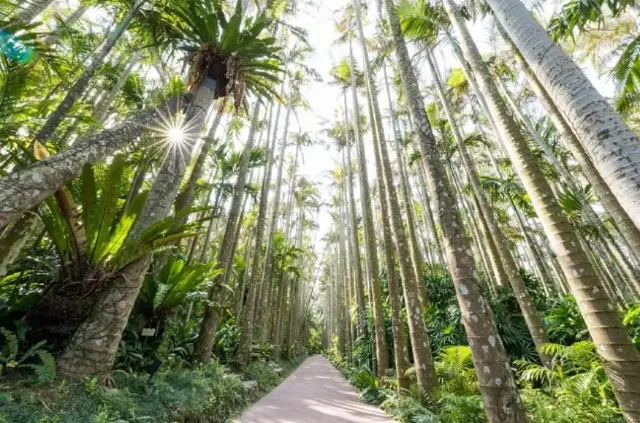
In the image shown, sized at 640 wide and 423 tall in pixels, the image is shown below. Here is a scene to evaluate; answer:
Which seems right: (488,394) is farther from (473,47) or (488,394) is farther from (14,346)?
(473,47)

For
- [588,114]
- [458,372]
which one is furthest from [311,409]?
[588,114]

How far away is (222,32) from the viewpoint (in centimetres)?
448

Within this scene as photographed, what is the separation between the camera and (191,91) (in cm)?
459

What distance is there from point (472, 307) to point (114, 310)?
138 inches

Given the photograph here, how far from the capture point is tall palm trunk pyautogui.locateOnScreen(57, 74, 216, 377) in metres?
2.81

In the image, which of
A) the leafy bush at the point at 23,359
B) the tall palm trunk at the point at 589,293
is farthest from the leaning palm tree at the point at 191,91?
the tall palm trunk at the point at 589,293

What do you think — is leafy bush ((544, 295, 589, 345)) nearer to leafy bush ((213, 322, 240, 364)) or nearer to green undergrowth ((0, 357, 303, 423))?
green undergrowth ((0, 357, 303, 423))

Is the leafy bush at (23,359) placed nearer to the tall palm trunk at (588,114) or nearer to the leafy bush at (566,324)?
the tall palm trunk at (588,114)

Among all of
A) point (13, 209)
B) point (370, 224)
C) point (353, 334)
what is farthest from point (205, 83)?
point (353, 334)

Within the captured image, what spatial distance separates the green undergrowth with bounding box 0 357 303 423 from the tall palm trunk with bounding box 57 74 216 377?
0.60 feet

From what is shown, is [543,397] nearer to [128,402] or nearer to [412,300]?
[412,300]

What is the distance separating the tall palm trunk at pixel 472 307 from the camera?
247 centimetres

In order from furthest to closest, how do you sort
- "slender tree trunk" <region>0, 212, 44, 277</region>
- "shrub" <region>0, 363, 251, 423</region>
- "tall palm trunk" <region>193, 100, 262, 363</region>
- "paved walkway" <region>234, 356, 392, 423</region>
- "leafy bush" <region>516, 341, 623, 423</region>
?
"tall palm trunk" <region>193, 100, 262, 363</region> → "paved walkway" <region>234, 356, 392, 423</region> → "slender tree trunk" <region>0, 212, 44, 277</region> → "leafy bush" <region>516, 341, 623, 423</region> → "shrub" <region>0, 363, 251, 423</region>

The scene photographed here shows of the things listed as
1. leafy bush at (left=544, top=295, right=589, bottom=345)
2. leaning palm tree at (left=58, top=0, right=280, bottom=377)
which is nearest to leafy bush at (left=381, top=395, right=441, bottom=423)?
leafy bush at (left=544, top=295, right=589, bottom=345)
